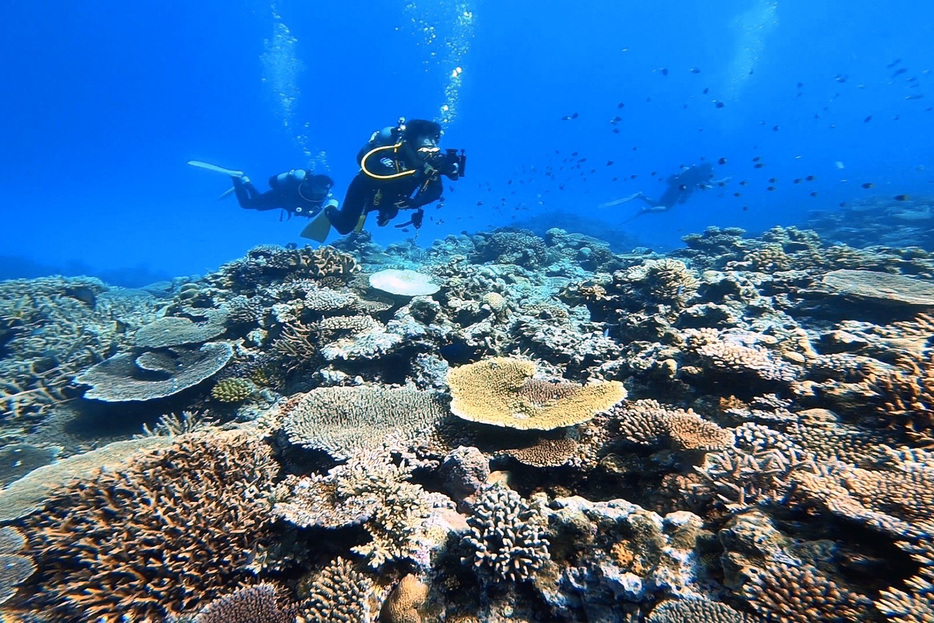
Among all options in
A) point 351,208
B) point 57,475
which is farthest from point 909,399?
point 351,208

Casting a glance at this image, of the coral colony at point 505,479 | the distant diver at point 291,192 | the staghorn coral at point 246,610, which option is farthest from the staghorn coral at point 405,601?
the distant diver at point 291,192

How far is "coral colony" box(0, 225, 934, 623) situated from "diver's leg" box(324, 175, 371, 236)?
499 cm

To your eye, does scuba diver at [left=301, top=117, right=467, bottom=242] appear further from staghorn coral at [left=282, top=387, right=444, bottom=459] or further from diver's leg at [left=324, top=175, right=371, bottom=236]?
staghorn coral at [left=282, top=387, right=444, bottom=459]

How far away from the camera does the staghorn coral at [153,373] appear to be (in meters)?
5.59

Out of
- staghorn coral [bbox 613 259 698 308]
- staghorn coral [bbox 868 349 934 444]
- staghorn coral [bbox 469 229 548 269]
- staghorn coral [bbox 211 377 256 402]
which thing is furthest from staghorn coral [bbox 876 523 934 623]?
staghorn coral [bbox 469 229 548 269]

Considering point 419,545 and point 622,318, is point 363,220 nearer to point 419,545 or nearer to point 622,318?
point 622,318

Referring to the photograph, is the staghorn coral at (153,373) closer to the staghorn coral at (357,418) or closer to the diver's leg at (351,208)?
A: the staghorn coral at (357,418)

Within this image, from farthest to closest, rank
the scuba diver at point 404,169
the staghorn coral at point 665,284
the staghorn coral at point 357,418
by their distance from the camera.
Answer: the scuba diver at point 404,169 → the staghorn coral at point 665,284 → the staghorn coral at point 357,418

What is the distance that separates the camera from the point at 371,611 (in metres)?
2.57

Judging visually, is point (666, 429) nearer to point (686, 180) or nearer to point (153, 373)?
point (153, 373)

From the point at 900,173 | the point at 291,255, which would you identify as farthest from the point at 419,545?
the point at 900,173

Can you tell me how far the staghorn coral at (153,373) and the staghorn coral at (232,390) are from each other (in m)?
0.24

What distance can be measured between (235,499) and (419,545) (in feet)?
5.38

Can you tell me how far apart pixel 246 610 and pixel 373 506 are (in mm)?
1023
